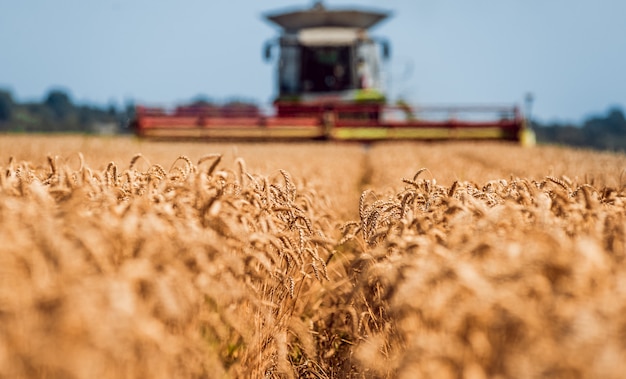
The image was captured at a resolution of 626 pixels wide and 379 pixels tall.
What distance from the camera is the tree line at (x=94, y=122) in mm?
115769

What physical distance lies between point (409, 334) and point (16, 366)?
1198mm

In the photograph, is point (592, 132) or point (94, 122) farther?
point (94, 122)

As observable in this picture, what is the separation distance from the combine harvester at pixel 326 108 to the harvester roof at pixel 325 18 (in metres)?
0.03

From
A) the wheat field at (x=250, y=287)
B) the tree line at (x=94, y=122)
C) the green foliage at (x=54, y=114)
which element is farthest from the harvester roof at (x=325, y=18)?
the green foliage at (x=54, y=114)

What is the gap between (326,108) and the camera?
23016 millimetres

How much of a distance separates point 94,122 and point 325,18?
116324 mm

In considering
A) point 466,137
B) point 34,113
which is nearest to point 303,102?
point 466,137

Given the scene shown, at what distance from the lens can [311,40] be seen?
23078 mm

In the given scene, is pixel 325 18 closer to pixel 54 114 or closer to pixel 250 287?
pixel 250 287

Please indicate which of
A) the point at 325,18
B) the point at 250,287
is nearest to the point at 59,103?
the point at 325,18

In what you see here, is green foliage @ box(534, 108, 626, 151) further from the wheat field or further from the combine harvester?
the wheat field

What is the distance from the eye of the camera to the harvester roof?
2345cm

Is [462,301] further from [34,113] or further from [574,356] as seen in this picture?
[34,113]

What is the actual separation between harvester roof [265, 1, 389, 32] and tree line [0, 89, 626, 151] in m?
83.6
